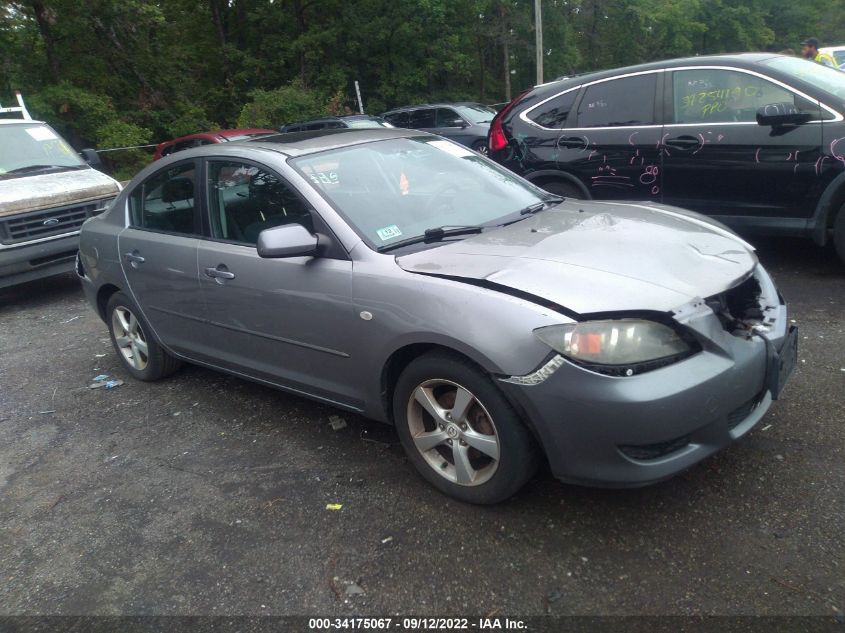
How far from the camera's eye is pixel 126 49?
2177 centimetres

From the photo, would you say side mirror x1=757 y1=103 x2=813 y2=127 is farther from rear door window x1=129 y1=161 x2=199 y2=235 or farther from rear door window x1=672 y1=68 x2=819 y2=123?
rear door window x1=129 y1=161 x2=199 y2=235

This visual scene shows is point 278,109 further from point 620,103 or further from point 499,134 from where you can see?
point 620,103

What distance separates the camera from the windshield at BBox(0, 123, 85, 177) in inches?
323

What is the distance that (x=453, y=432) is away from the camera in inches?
119

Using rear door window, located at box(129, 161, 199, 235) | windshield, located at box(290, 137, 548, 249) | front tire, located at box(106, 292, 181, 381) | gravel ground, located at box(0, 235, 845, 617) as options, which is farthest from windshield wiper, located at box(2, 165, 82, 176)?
windshield, located at box(290, 137, 548, 249)

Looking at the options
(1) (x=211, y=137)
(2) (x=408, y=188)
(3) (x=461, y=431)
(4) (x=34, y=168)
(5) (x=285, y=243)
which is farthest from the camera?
(1) (x=211, y=137)

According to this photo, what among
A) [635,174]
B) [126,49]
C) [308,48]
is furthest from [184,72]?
[635,174]

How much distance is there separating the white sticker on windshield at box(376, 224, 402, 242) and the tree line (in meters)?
18.0

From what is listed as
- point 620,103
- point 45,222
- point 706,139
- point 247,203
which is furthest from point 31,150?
point 706,139

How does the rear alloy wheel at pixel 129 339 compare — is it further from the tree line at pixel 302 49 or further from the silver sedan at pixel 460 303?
the tree line at pixel 302 49

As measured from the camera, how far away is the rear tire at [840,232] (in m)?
5.25

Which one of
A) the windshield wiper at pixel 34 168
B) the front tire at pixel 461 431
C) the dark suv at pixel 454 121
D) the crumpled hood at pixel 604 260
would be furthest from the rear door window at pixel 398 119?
the front tire at pixel 461 431

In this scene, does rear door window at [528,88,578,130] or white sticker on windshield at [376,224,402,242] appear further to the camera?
rear door window at [528,88,578,130]

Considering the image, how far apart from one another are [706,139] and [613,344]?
3797 millimetres
